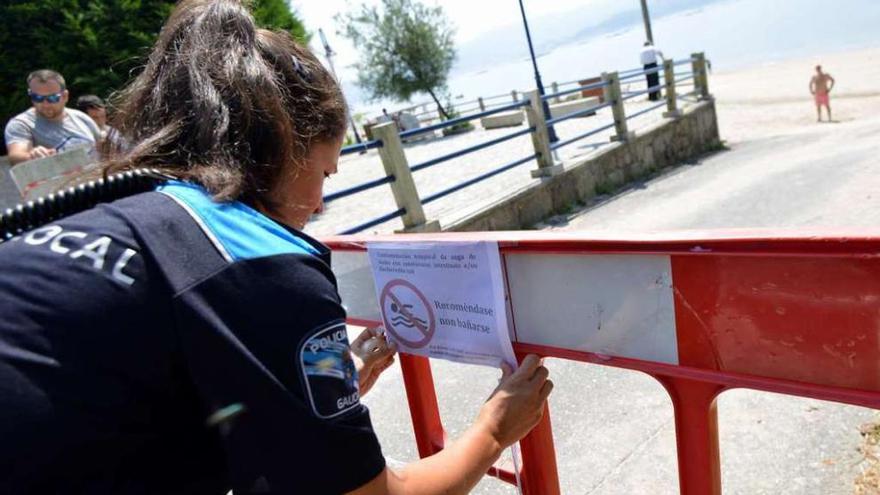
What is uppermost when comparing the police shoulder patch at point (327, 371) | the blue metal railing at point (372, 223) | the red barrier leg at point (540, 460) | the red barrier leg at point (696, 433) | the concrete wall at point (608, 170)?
the police shoulder patch at point (327, 371)

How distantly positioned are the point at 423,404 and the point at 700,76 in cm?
1312

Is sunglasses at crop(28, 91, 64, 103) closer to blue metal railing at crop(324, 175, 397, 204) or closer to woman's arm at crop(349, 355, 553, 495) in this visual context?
blue metal railing at crop(324, 175, 397, 204)

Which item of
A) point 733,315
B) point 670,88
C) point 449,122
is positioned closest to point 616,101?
point 670,88

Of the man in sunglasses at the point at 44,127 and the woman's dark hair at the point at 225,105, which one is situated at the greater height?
the man in sunglasses at the point at 44,127

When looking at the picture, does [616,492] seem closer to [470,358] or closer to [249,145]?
[470,358]

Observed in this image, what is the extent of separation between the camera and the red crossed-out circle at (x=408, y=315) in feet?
5.00

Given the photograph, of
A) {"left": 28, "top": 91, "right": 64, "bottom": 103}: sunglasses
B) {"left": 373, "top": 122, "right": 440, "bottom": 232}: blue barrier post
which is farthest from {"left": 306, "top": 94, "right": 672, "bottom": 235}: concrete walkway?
{"left": 28, "top": 91, "right": 64, "bottom": 103}: sunglasses

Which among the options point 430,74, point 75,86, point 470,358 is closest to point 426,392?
point 470,358

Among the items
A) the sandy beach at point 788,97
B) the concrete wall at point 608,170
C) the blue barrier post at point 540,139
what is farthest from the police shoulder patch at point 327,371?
the sandy beach at point 788,97

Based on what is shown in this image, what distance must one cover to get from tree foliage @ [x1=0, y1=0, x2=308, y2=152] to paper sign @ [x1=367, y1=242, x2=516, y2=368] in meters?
9.68

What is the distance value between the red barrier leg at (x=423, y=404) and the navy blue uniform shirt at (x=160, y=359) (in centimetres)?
81

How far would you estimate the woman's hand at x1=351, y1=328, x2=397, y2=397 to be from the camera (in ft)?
5.34

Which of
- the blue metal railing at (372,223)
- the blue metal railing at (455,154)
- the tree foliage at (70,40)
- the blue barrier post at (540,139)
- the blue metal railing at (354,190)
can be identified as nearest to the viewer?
the blue metal railing at (354,190)

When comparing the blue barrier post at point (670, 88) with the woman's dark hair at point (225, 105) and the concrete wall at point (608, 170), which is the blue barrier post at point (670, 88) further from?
the woman's dark hair at point (225, 105)
